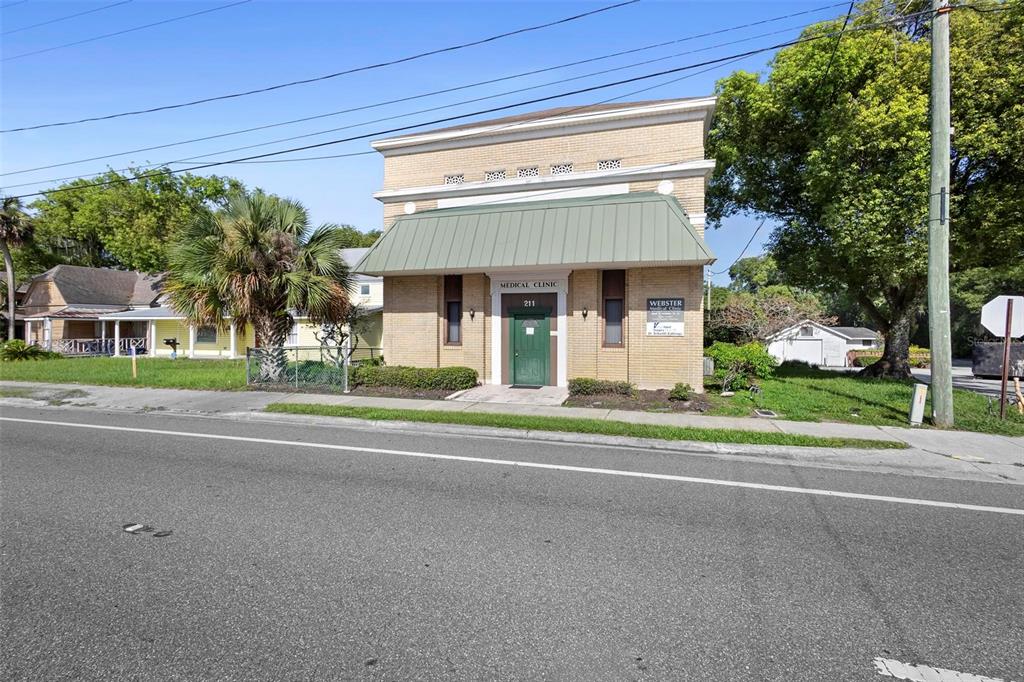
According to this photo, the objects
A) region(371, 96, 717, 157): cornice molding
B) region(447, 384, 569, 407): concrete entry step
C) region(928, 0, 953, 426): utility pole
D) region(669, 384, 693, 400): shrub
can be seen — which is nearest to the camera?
region(928, 0, 953, 426): utility pole

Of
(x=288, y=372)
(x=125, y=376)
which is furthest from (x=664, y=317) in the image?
(x=125, y=376)

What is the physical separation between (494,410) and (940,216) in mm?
9032

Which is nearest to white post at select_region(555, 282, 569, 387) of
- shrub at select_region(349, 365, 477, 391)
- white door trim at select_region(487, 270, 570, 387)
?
white door trim at select_region(487, 270, 570, 387)

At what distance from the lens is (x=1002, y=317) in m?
10.5

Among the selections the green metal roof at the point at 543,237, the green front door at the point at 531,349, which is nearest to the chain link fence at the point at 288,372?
the green metal roof at the point at 543,237

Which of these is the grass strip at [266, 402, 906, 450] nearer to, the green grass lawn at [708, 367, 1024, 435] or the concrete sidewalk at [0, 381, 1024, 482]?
the concrete sidewalk at [0, 381, 1024, 482]

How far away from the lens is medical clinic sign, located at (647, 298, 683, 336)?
13305 millimetres

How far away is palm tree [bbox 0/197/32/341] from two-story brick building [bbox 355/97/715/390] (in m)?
32.7

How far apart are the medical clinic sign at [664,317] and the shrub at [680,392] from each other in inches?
66.5

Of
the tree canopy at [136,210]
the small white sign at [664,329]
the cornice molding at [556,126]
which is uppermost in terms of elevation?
the tree canopy at [136,210]

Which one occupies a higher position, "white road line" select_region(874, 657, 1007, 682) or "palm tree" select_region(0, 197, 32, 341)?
"palm tree" select_region(0, 197, 32, 341)

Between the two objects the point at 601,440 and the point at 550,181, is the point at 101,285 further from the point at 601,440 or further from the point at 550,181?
the point at 601,440

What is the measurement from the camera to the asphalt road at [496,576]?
2859 mm

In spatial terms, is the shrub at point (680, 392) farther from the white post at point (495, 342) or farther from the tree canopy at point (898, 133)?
the tree canopy at point (898, 133)
